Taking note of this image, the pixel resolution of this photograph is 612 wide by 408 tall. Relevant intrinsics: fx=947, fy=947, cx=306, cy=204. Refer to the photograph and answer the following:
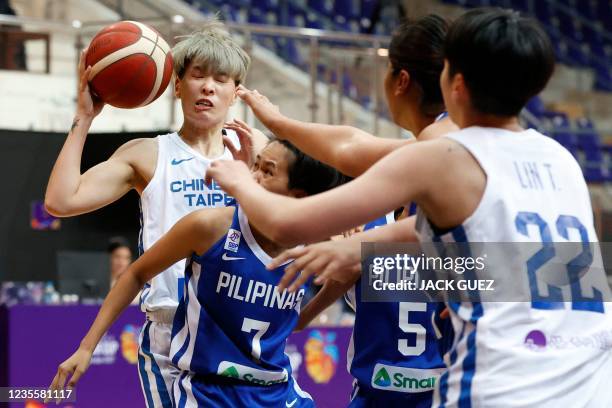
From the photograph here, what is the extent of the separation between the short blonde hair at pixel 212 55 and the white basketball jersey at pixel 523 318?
6.48ft

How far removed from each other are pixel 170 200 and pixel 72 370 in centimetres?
103

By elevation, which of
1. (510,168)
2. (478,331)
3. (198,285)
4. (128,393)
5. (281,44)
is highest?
(510,168)

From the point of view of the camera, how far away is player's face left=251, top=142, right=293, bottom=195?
3.35m

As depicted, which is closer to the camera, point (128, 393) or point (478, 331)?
point (478, 331)

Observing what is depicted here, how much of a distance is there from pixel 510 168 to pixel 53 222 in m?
6.29

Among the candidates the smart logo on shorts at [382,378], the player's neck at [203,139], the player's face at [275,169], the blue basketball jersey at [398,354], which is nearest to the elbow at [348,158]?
the player's face at [275,169]

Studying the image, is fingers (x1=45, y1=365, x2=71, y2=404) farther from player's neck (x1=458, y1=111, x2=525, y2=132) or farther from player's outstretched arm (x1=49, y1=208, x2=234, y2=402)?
player's neck (x1=458, y1=111, x2=525, y2=132)

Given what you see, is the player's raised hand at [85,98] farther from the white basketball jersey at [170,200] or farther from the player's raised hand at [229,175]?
the player's raised hand at [229,175]

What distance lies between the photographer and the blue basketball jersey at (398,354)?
3.30 m

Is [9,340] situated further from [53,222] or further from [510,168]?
[510,168]

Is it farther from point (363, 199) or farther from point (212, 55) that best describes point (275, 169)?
point (363, 199)

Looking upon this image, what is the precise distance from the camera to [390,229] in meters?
2.64

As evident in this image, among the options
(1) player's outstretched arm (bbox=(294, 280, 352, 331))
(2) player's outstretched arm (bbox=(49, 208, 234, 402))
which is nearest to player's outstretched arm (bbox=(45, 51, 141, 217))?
(2) player's outstretched arm (bbox=(49, 208, 234, 402))

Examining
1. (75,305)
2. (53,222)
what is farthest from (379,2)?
(75,305)
